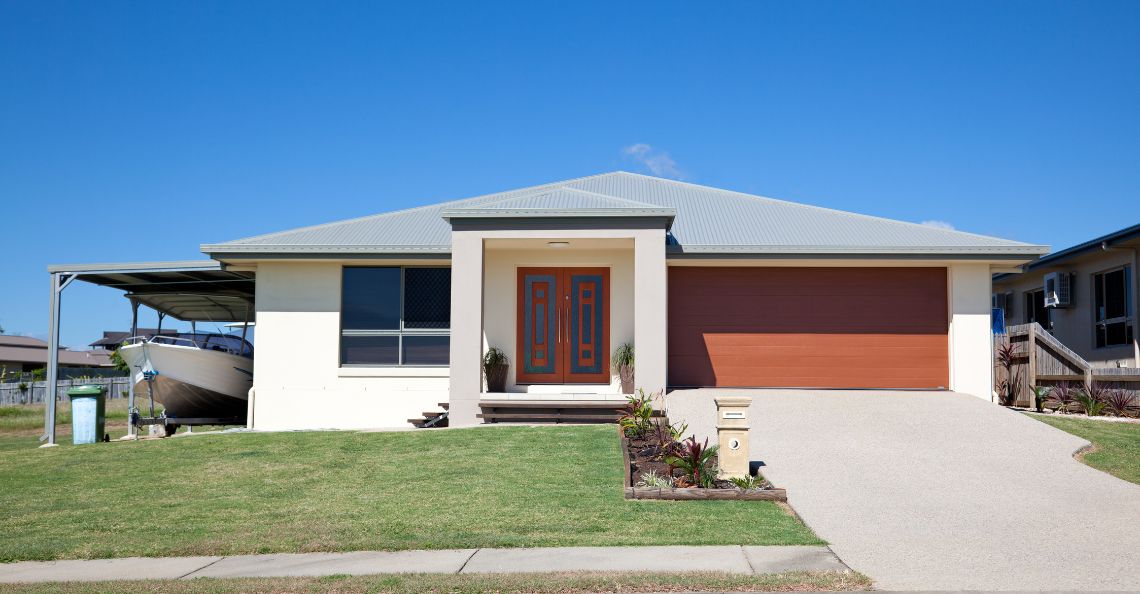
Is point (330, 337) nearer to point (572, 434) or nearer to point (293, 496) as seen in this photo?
point (572, 434)

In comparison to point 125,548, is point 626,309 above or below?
above

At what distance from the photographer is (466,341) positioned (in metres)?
16.9

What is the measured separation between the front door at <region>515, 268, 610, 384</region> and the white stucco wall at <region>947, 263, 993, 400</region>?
6744mm

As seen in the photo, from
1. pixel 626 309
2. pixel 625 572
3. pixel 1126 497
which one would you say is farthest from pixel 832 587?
pixel 626 309

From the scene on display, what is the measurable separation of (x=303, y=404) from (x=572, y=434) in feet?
22.5

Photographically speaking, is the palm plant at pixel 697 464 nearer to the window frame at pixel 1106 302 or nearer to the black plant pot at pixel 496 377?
the black plant pot at pixel 496 377

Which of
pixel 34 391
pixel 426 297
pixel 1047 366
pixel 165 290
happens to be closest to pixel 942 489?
pixel 1047 366

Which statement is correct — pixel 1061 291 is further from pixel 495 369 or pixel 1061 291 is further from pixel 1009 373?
pixel 495 369

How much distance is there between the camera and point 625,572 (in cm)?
747

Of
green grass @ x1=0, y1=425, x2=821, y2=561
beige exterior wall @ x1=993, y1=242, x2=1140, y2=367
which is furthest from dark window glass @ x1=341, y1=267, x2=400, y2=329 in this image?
beige exterior wall @ x1=993, y1=242, x2=1140, y2=367

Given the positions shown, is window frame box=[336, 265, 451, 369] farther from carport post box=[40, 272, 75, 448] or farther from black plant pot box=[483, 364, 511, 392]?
carport post box=[40, 272, 75, 448]

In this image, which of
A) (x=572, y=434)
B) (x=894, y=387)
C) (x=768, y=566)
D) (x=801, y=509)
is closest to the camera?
(x=768, y=566)

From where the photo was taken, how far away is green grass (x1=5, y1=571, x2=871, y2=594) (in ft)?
23.4

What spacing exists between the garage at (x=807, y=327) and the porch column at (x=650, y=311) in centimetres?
216
